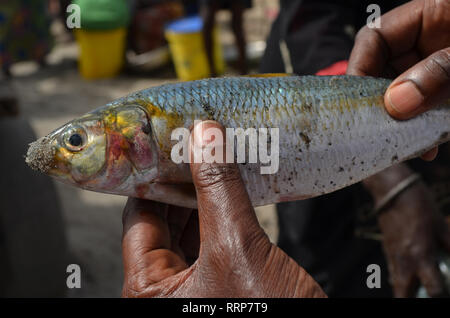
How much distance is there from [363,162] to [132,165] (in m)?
0.81

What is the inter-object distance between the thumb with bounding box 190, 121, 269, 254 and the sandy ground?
103 inches

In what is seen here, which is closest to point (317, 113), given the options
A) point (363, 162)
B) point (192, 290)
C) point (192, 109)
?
point (363, 162)

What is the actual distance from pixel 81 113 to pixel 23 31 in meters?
2.92

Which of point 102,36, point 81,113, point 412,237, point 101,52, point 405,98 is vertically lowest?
point 412,237

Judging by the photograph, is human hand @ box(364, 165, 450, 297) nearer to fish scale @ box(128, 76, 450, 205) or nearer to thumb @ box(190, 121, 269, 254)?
fish scale @ box(128, 76, 450, 205)

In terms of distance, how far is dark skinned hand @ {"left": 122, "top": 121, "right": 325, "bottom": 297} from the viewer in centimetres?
122

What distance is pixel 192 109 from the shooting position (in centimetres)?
146

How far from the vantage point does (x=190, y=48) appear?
734cm

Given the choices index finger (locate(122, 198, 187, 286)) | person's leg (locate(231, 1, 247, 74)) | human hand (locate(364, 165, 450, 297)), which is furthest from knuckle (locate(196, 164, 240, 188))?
person's leg (locate(231, 1, 247, 74))

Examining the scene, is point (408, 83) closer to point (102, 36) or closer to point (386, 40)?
point (386, 40)

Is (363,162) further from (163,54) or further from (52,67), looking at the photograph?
(52,67)

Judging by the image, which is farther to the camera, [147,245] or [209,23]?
[209,23]

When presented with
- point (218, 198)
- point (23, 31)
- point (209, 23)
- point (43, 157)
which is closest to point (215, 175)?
point (218, 198)

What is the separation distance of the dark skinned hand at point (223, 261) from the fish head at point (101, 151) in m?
0.20
